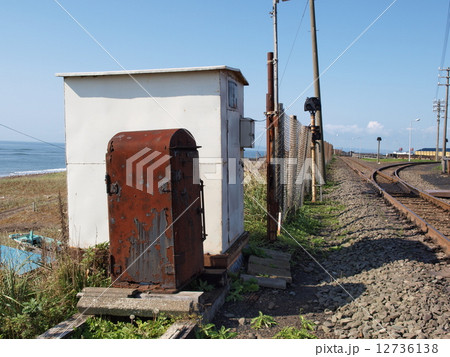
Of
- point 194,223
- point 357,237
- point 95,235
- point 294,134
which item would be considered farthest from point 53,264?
point 294,134

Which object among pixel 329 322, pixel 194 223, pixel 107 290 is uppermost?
pixel 194 223

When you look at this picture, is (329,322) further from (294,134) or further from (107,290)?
(294,134)

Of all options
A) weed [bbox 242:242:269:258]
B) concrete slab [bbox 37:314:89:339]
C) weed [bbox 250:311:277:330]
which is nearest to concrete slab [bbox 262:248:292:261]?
weed [bbox 242:242:269:258]

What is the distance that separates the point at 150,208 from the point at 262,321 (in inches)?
69.8

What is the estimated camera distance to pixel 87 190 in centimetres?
627

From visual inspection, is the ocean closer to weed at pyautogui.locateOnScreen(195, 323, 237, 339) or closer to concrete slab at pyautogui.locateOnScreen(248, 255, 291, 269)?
concrete slab at pyautogui.locateOnScreen(248, 255, 291, 269)

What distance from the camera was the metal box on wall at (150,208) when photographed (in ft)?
14.3

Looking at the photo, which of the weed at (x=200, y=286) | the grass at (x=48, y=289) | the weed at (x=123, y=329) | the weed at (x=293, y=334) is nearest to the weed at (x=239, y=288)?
the weed at (x=200, y=286)

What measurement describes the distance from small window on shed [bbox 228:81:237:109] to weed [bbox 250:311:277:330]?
3.10 meters

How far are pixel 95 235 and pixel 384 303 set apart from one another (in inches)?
165

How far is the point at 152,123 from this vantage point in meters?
6.04

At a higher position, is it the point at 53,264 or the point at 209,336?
the point at 53,264

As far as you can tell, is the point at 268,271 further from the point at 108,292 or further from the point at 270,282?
the point at 108,292

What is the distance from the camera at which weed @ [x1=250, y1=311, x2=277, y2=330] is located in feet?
14.5
